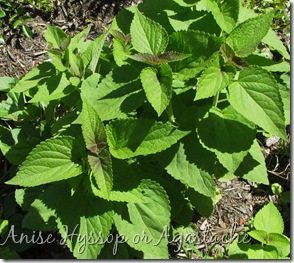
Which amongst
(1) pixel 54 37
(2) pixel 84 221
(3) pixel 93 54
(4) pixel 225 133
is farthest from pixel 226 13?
(2) pixel 84 221

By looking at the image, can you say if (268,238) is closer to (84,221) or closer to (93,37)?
(84,221)

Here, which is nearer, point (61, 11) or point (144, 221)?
point (144, 221)

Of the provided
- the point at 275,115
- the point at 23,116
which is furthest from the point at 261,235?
the point at 23,116

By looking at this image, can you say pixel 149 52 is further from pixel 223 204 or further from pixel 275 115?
pixel 223 204

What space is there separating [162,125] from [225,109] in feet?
1.28

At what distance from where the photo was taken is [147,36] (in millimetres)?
1877

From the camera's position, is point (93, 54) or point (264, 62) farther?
point (93, 54)

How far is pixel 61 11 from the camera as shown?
3.60 m

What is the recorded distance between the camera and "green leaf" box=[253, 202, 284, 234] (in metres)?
2.62

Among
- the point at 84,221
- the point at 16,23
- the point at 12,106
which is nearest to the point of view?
the point at 84,221

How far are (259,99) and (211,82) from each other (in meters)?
0.21

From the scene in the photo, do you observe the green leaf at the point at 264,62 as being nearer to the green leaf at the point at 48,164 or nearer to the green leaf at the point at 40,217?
the green leaf at the point at 48,164

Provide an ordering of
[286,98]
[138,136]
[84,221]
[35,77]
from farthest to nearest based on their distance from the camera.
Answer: [35,77] → [286,98] → [84,221] → [138,136]

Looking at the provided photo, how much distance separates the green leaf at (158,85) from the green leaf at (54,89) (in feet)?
1.61
